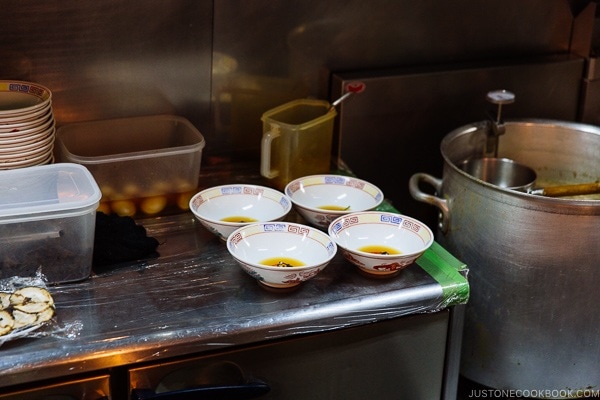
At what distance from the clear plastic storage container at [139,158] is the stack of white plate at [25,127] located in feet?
0.20

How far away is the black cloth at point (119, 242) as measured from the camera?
158 centimetres

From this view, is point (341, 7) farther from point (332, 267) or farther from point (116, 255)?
point (116, 255)

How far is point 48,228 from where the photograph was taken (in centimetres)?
147

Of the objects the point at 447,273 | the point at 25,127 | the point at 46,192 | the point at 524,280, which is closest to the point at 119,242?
the point at 46,192

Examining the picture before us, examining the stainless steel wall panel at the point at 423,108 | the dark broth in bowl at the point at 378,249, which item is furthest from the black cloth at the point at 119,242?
the stainless steel wall panel at the point at 423,108

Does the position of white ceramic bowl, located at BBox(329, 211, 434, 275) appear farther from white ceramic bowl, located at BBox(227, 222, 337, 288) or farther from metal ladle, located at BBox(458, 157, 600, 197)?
metal ladle, located at BBox(458, 157, 600, 197)

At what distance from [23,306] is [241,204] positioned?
1.72 ft

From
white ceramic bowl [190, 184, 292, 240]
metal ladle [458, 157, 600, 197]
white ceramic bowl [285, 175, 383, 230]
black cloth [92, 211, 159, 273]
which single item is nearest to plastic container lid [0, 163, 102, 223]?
black cloth [92, 211, 159, 273]

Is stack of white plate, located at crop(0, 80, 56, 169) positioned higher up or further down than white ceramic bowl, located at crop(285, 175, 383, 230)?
higher up

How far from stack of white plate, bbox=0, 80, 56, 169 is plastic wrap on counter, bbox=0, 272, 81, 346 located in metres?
0.28

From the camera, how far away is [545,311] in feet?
5.79

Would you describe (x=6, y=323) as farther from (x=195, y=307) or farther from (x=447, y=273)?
(x=447, y=273)

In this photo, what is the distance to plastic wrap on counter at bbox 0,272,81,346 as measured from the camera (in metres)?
1.35

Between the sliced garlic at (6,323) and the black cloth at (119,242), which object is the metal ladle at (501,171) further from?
the sliced garlic at (6,323)
